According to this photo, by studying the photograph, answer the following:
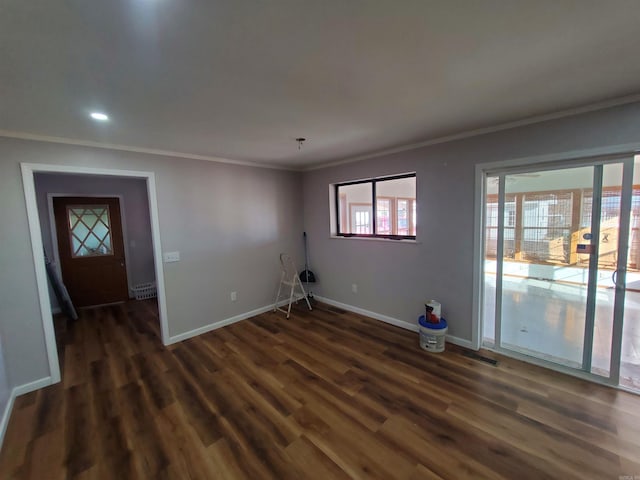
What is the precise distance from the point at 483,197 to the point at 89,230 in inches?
250

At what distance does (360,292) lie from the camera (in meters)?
4.07

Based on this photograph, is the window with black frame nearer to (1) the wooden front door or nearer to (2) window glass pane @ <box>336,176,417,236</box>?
(2) window glass pane @ <box>336,176,417,236</box>

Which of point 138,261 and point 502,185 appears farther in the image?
point 138,261

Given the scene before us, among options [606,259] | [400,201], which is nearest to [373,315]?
[400,201]

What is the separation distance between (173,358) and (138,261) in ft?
10.4

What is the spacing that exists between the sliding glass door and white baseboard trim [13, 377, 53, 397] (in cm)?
457

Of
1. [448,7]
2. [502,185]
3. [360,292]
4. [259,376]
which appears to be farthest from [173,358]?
[502,185]

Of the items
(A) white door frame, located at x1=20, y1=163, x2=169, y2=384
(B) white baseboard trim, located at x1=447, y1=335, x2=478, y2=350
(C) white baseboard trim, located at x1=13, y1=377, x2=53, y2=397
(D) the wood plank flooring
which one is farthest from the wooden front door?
(B) white baseboard trim, located at x1=447, y1=335, x2=478, y2=350

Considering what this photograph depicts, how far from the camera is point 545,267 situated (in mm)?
2586

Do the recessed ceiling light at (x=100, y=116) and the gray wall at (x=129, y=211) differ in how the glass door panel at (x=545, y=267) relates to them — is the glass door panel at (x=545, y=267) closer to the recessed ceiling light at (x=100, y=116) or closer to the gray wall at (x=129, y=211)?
the recessed ceiling light at (x=100, y=116)

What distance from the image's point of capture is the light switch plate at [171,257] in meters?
3.27

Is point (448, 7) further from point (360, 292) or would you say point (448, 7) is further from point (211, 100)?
point (360, 292)

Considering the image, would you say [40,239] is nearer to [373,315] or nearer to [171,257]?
[171,257]

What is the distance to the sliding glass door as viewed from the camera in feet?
7.30
